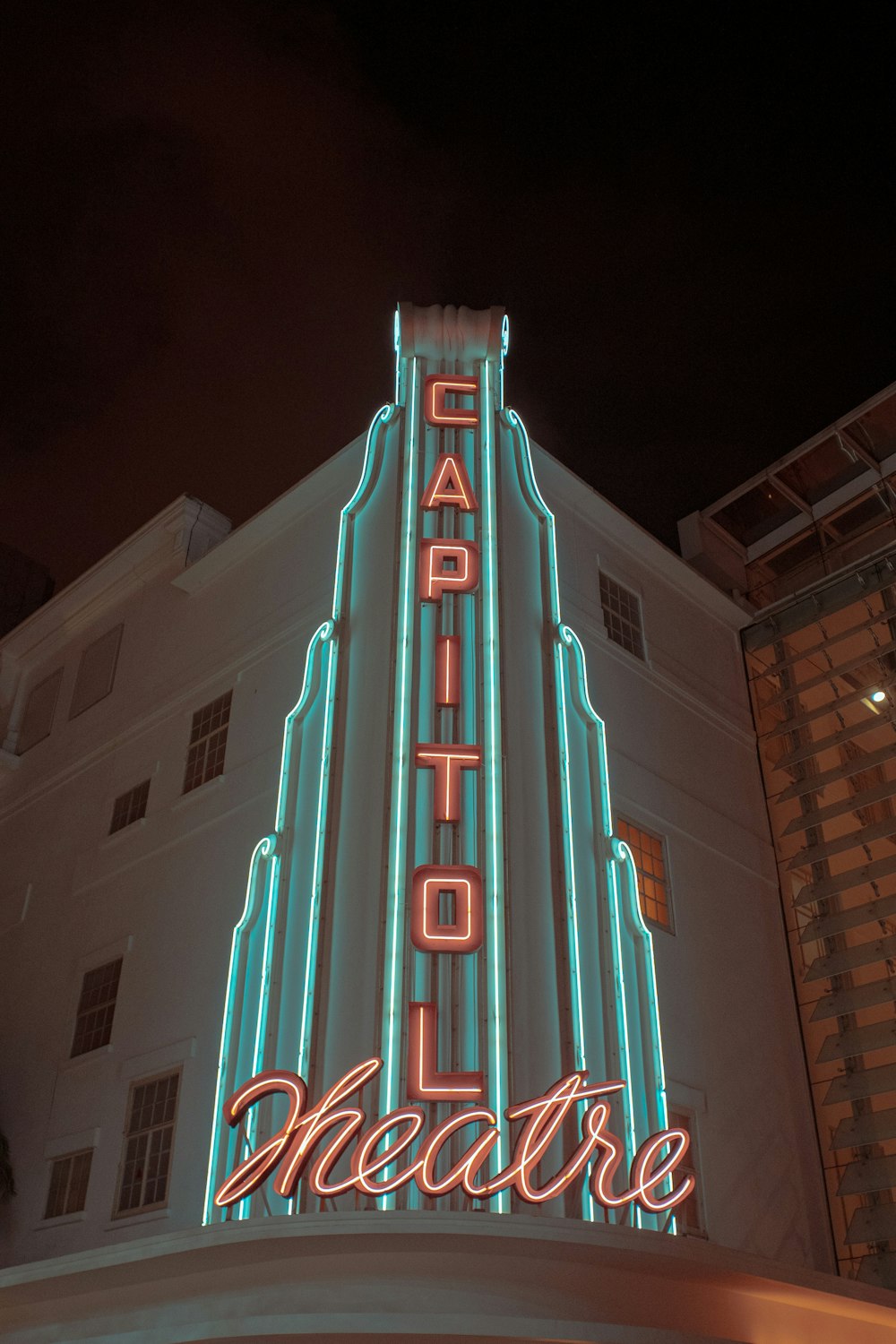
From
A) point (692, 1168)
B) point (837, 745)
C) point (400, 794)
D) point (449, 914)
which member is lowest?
point (692, 1168)

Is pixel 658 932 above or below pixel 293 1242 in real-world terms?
above

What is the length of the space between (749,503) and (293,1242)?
801 inches

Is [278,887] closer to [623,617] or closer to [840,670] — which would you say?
[623,617]

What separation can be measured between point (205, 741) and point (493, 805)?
25.3 feet

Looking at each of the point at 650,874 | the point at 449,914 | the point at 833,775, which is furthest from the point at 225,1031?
the point at 833,775

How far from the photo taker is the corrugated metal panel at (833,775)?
21000 millimetres

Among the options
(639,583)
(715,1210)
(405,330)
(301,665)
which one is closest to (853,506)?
(639,583)

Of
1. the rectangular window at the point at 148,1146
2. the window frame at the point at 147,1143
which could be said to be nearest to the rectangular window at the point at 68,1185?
the window frame at the point at 147,1143

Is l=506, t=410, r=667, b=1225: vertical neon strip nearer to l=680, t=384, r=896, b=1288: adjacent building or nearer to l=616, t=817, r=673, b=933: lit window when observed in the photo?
l=616, t=817, r=673, b=933: lit window

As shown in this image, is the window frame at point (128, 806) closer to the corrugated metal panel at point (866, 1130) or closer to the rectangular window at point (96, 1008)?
the rectangular window at point (96, 1008)

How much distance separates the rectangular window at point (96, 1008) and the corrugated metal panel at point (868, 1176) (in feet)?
39.4

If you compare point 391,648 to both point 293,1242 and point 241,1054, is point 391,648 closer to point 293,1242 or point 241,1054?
point 241,1054

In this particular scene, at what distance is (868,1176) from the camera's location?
1900cm

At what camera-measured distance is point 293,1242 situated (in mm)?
12477
